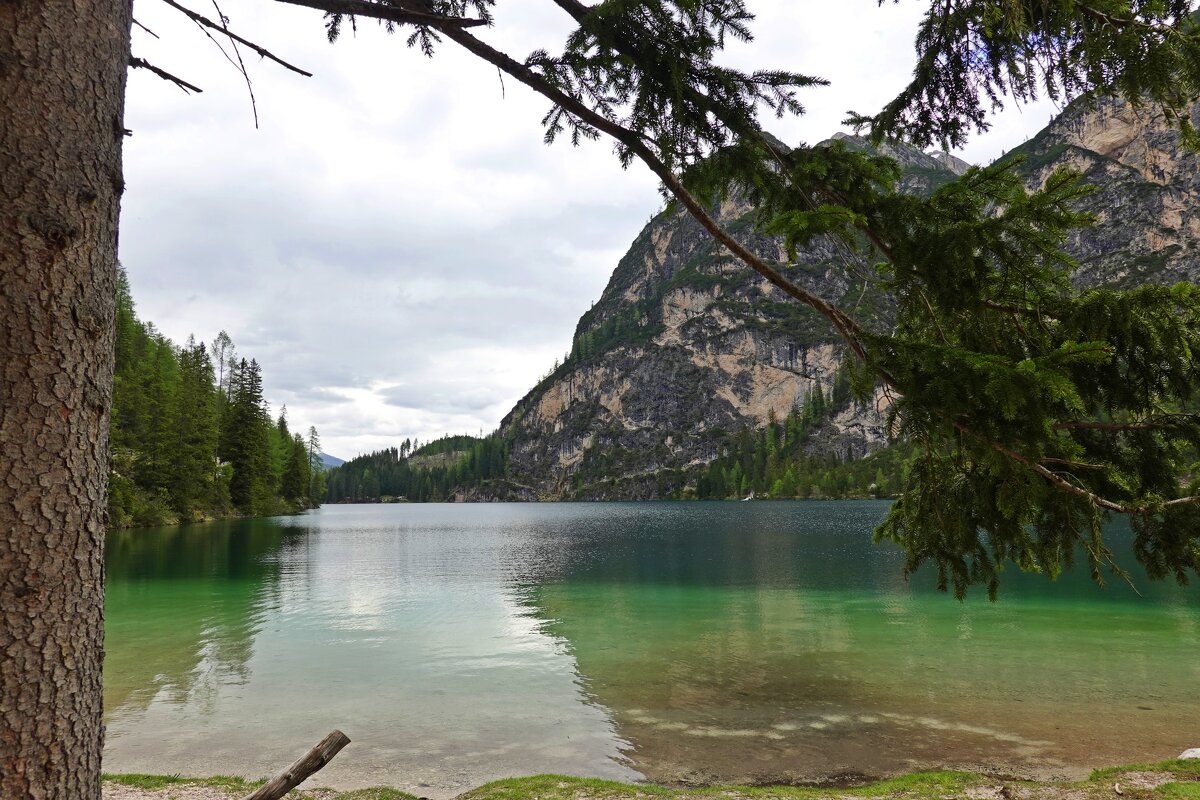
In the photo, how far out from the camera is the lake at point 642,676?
337 inches

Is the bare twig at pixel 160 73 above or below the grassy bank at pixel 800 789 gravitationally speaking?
above

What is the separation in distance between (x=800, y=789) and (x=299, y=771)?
18.9ft

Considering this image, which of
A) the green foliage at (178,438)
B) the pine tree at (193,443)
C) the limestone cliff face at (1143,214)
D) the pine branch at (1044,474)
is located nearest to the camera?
the pine branch at (1044,474)

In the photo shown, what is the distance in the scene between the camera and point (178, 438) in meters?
54.4

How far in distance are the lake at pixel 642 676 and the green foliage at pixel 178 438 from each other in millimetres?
28756

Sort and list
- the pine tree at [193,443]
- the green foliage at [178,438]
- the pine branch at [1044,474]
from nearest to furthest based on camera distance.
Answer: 1. the pine branch at [1044,474]
2. the green foliage at [178,438]
3. the pine tree at [193,443]

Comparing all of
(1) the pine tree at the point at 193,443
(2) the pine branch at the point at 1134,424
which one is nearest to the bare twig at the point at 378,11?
(2) the pine branch at the point at 1134,424

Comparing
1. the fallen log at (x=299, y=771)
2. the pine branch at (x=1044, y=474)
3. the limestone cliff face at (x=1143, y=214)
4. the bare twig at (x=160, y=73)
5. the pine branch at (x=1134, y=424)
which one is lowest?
the fallen log at (x=299, y=771)

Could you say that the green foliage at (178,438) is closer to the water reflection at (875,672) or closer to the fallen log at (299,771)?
the water reflection at (875,672)

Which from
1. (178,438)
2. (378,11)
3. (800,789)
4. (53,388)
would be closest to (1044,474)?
(378,11)

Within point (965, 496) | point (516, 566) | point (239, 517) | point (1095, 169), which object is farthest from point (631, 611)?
point (1095, 169)

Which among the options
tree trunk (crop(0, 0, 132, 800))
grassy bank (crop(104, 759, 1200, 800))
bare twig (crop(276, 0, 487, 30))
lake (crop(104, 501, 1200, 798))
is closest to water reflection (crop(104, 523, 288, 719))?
lake (crop(104, 501, 1200, 798))

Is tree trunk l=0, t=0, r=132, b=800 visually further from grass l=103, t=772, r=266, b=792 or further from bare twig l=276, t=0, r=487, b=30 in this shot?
grass l=103, t=772, r=266, b=792

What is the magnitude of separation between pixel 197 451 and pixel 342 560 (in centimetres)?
3055
